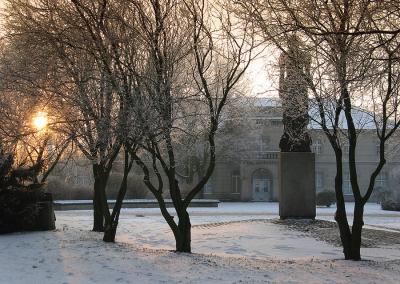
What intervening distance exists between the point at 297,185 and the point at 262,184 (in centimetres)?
3610

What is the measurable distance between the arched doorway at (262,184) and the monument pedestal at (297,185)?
116 feet

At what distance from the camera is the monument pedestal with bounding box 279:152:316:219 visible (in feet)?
69.9

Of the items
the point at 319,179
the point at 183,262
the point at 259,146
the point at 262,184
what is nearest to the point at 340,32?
the point at 183,262

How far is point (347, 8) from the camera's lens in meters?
8.35

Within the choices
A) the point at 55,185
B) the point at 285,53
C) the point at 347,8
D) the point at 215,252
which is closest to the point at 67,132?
the point at 215,252

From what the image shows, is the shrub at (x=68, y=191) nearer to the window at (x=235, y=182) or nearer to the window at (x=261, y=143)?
the window at (x=261, y=143)

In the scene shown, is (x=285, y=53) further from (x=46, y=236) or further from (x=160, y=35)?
(x=46, y=236)

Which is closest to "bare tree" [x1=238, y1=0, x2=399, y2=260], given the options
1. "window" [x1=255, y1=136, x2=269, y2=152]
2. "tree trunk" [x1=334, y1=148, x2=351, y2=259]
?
"tree trunk" [x1=334, y1=148, x2=351, y2=259]

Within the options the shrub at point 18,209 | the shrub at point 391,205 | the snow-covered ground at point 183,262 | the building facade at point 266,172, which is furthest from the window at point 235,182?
the shrub at point 18,209

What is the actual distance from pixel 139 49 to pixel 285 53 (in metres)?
2.81

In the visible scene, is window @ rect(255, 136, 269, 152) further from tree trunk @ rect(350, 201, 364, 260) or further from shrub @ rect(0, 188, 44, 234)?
tree trunk @ rect(350, 201, 364, 260)

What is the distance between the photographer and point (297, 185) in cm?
2139

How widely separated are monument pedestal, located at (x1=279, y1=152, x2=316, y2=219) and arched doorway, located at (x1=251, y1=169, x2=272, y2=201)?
35.4 metres

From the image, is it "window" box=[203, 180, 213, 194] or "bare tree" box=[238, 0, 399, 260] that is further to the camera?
"window" box=[203, 180, 213, 194]
